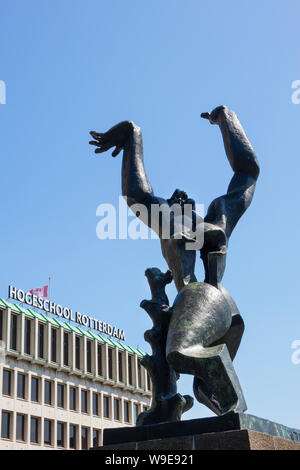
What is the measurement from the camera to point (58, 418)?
49469 mm

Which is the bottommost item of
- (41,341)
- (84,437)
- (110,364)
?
(84,437)

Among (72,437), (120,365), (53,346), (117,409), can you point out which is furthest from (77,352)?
(117,409)

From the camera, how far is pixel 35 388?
48812mm

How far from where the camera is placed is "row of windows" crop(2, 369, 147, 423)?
1840 inches

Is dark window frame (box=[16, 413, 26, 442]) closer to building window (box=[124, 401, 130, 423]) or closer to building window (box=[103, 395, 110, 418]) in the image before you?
building window (box=[103, 395, 110, 418])

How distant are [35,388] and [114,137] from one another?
1747 inches

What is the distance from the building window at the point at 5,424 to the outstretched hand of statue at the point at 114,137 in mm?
40672

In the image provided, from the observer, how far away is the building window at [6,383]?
4544 cm

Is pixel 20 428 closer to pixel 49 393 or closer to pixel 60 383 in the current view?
pixel 49 393

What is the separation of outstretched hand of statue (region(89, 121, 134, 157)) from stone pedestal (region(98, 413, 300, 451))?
3.60 metres

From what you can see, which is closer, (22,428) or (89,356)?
(22,428)
